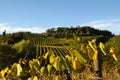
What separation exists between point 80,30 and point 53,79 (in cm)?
5251

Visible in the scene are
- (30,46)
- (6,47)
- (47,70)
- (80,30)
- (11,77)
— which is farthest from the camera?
(80,30)

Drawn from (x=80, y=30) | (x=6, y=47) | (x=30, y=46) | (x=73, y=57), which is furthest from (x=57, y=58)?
(x=80, y=30)

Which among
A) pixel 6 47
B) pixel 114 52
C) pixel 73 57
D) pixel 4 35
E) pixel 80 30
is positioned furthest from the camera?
pixel 80 30

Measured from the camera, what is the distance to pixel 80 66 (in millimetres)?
2045

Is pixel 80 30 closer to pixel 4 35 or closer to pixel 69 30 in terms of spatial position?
pixel 69 30

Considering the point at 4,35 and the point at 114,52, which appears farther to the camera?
the point at 4,35

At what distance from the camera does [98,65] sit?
6.63 ft

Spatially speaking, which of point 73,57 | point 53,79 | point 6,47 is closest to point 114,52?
point 73,57

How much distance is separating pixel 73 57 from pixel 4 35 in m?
44.8

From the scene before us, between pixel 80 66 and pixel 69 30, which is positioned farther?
pixel 69 30

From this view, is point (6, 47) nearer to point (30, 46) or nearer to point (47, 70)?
point (30, 46)

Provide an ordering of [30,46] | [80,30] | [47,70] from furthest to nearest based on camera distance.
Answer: [80,30]
[30,46]
[47,70]

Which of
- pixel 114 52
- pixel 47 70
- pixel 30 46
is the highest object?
pixel 114 52

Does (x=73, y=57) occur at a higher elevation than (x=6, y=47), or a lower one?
higher
